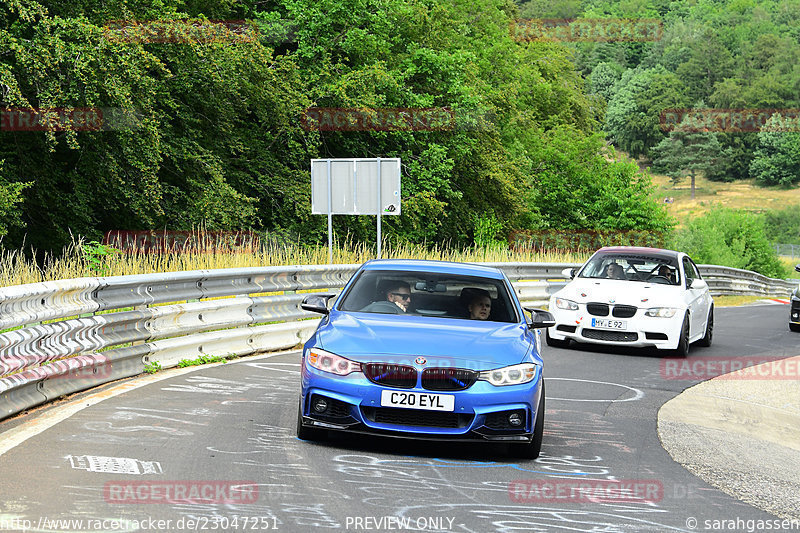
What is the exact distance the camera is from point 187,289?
11.7m

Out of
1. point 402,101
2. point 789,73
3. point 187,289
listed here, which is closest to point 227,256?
point 187,289

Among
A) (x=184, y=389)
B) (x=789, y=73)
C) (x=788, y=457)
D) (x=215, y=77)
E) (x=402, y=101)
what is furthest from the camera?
(x=789, y=73)

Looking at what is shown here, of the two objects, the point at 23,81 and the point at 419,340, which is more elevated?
the point at 23,81

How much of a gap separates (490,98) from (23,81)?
1089 inches

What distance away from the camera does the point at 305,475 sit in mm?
6367

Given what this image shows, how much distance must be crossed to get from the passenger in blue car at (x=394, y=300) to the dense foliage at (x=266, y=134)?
49.3 feet

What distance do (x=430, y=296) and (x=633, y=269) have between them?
827 centimetres

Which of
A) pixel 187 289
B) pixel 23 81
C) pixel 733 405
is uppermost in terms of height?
pixel 23 81

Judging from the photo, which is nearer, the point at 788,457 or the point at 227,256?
the point at 788,457

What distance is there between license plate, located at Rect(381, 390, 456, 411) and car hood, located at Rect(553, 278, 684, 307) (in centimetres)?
820

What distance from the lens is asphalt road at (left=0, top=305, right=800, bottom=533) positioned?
534cm

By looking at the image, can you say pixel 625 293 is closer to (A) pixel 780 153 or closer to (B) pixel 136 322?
(B) pixel 136 322

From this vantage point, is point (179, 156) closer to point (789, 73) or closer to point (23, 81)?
point (23, 81)

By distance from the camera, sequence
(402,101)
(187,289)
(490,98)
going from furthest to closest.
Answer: (490,98) → (402,101) → (187,289)
